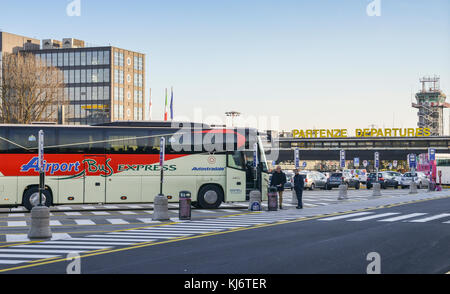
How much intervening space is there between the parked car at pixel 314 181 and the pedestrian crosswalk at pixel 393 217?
2579cm

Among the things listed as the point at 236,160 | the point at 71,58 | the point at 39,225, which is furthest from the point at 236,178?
the point at 71,58

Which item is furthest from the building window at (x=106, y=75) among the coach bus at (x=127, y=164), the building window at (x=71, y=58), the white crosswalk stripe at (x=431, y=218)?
the white crosswalk stripe at (x=431, y=218)

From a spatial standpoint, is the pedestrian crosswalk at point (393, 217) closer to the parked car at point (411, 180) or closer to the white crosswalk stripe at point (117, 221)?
the white crosswalk stripe at point (117, 221)

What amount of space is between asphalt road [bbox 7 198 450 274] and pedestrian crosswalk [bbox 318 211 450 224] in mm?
2706

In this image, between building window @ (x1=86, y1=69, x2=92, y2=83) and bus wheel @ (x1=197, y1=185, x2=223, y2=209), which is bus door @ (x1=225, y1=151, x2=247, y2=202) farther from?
building window @ (x1=86, y1=69, x2=92, y2=83)

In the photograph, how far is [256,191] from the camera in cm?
2720

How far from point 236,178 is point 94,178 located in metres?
6.55

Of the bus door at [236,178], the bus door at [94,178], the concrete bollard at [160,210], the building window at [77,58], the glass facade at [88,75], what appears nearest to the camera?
the concrete bollard at [160,210]

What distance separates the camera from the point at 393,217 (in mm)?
23281

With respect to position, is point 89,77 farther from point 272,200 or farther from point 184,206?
point 184,206

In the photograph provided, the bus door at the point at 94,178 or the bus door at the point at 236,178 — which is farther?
the bus door at the point at 236,178

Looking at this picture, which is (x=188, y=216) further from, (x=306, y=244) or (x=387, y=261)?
(x=387, y=261)

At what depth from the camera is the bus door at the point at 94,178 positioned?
89.1ft

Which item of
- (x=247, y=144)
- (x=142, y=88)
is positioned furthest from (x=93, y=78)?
(x=247, y=144)
